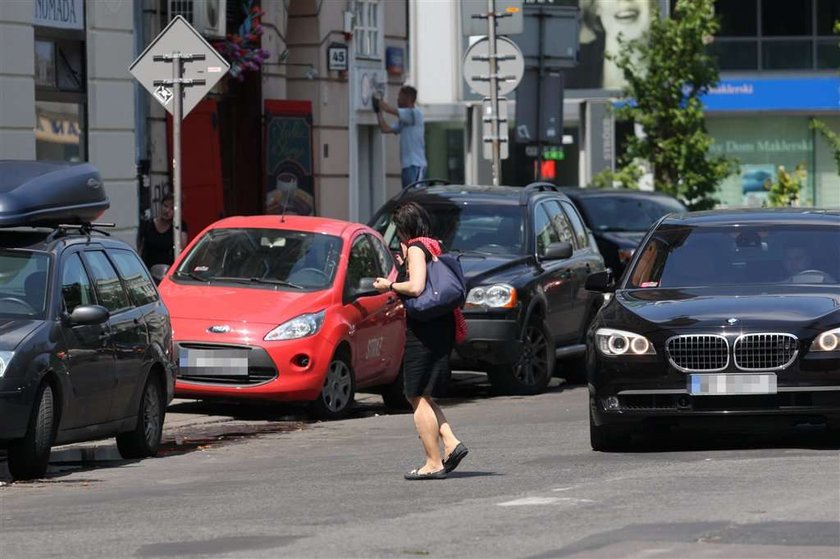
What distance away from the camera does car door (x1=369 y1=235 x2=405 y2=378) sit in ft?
58.4

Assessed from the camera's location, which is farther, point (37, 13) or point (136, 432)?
point (37, 13)

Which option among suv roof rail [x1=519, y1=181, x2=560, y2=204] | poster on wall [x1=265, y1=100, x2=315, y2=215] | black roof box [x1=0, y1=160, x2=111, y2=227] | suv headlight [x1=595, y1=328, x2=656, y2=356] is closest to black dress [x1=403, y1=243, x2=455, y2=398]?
suv headlight [x1=595, y1=328, x2=656, y2=356]

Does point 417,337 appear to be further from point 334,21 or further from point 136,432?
point 334,21

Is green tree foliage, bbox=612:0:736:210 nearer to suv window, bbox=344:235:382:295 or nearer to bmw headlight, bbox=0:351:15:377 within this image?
suv window, bbox=344:235:382:295

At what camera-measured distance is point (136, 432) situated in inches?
550

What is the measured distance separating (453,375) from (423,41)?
30.5m

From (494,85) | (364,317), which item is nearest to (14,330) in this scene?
(364,317)

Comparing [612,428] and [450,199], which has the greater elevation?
[450,199]

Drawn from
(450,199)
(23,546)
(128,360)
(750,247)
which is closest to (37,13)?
(450,199)

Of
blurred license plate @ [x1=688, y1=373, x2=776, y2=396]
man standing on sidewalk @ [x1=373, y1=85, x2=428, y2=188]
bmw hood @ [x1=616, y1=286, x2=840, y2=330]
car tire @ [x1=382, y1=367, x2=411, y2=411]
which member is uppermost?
man standing on sidewalk @ [x1=373, y1=85, x2=428, y2=188]

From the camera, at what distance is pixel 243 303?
16.7m

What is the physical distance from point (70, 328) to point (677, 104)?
2800 cm

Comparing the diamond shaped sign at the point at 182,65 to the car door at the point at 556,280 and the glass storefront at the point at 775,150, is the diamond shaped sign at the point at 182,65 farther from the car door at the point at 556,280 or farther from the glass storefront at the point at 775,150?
the glass storefront at the point at 775,150

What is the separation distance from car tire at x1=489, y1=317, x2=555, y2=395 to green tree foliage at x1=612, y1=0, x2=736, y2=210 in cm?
1950
